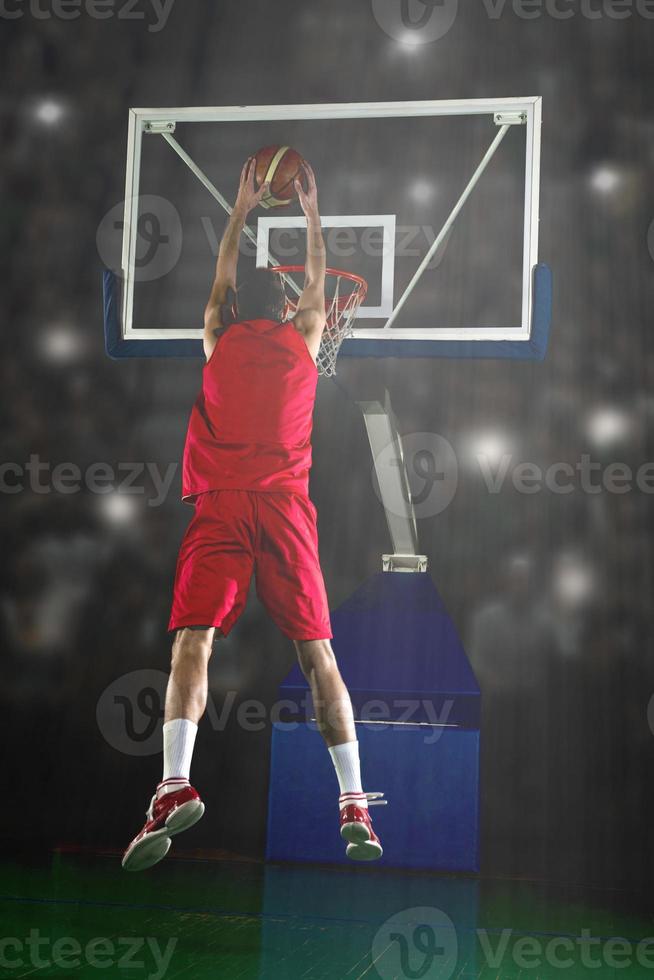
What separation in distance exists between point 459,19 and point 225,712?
9.01 feet

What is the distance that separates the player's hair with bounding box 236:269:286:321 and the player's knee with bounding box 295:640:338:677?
3.39 ft

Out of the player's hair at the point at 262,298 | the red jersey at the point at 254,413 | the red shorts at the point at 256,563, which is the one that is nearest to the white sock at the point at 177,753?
the red shorts at the point at 256,563

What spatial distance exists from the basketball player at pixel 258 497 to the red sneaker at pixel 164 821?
0.21 metres

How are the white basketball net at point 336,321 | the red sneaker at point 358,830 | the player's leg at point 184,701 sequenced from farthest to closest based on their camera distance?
the white basketball net at point 336,321, the red sneaker at point 358,830, the player's leg at point 184,701

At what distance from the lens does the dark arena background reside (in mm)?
3711

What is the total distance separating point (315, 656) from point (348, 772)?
1.17 feet

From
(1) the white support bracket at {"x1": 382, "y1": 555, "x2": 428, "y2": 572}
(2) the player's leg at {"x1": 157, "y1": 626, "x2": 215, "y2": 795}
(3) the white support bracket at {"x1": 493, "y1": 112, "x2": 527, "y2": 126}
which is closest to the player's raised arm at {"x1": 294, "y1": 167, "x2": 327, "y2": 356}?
(3) the white support bracket at {"x1": 493, "y1": 112, "x2": 527, "y2": 126}

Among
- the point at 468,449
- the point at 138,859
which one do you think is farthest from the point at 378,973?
the point at 468,449

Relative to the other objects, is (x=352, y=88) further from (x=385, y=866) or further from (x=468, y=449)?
(x=385, y=866)

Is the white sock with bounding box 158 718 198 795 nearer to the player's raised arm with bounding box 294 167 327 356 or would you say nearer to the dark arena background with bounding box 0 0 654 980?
the dark arena background with bounding box 0 0 654 980

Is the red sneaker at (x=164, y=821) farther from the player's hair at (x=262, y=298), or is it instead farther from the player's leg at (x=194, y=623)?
the player's hair at (x=262, y=298)

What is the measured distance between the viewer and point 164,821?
2.93 m

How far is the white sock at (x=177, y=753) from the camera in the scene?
9.79 ft

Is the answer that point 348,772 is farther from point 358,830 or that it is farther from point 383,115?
point 383,115
